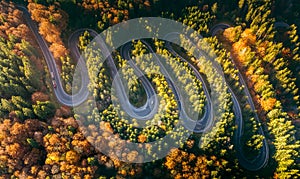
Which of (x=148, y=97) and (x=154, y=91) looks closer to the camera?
(x=148, y=97)

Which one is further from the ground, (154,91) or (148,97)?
(154,91)

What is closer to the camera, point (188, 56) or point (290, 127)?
point (290, 127)

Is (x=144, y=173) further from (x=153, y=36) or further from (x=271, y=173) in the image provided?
(x=153, y=36)

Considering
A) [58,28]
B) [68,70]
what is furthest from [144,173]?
[58,28]

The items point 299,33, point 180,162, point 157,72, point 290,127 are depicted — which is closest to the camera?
point 180,162

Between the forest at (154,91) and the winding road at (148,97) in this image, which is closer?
the forest at (154,91)

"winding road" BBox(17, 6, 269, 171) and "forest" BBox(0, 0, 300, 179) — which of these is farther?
"winding road" BBox(17, 6, 269, 171)

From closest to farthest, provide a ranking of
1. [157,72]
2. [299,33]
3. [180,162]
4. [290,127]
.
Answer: [180,162]
[290,127]
[157,72]
[299,33]

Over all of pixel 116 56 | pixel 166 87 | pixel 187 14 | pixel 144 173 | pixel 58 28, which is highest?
pixel 187 14
